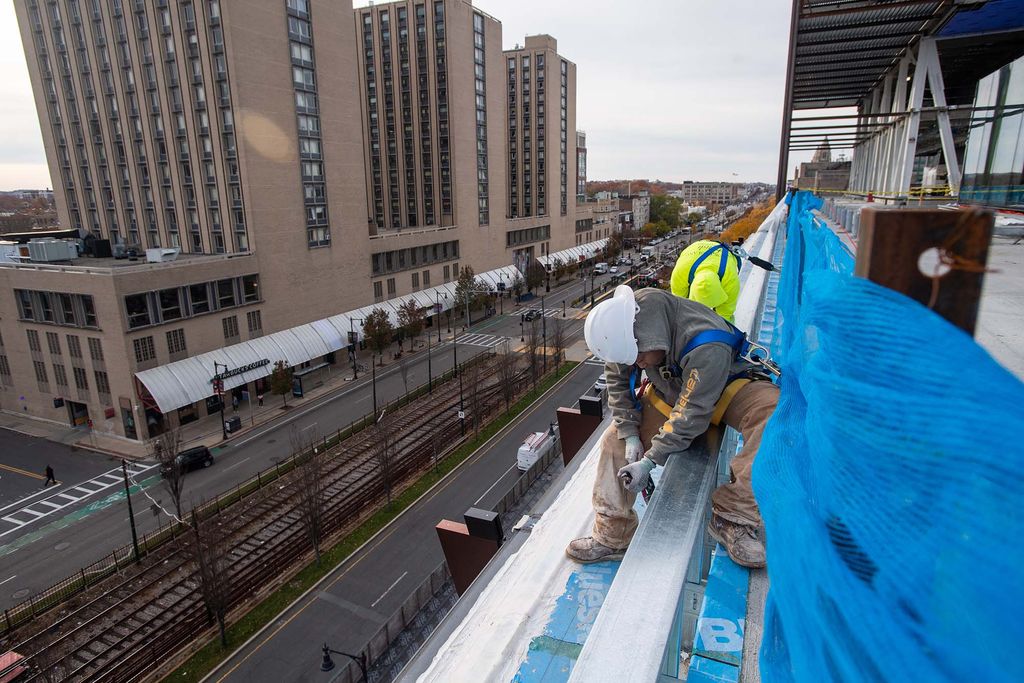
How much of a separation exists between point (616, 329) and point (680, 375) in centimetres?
55

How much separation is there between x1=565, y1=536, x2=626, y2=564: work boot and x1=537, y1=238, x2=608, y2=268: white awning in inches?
2491

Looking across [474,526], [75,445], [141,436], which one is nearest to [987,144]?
[474,526]

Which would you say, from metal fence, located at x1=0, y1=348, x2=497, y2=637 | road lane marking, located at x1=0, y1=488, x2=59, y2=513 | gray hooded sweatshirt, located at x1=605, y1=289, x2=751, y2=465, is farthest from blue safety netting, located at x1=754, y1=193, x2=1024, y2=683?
road lane marking, located at x1=0, y1=488, x2=59, y2=513

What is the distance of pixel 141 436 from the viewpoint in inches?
1040

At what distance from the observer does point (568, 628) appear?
2451 millimetres

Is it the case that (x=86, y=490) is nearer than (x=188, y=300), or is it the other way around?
(x=86, y=490)

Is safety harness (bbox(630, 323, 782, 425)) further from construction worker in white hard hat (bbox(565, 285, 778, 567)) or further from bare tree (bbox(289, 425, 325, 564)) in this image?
bare tree (bbox(289, 425, 325, 564))

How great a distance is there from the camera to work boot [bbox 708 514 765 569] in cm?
281

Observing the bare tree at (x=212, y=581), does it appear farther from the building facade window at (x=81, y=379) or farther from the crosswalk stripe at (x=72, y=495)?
the building facade window at (x=81, y=379)

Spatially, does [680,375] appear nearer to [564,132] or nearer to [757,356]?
[757,356]

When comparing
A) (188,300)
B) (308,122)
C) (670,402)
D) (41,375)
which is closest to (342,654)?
(670,402)

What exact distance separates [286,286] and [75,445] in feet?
42.0

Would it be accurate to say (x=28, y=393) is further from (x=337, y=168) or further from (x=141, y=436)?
(x=337, y=168)

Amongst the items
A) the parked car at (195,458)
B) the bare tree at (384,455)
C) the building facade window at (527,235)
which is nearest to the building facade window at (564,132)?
the building facade window at (527,235)
